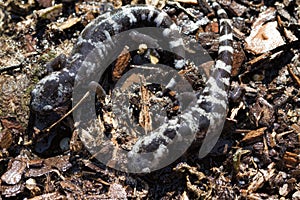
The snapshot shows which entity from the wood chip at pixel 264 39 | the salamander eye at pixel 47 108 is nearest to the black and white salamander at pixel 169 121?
the salamander eye at pixel 47 108

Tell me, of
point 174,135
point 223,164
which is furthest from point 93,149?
point 223,164

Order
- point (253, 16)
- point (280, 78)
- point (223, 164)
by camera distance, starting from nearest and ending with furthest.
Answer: point (223, 164), point (280, 78), point (253, 16)

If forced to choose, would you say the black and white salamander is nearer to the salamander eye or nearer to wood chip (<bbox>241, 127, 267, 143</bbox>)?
the salamander eye

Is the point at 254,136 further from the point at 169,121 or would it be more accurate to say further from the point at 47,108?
the point at 47,108

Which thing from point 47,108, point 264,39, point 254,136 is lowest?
point 254,136

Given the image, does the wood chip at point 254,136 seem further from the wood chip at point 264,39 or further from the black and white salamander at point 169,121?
the wood chip at point 264,39

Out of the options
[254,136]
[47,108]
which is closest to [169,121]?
[254,136]

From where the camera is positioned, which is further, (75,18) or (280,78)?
(75,18)

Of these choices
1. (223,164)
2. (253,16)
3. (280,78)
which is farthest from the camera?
(253,16)

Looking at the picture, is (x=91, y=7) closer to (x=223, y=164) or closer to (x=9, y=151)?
(x=9, y=151)
